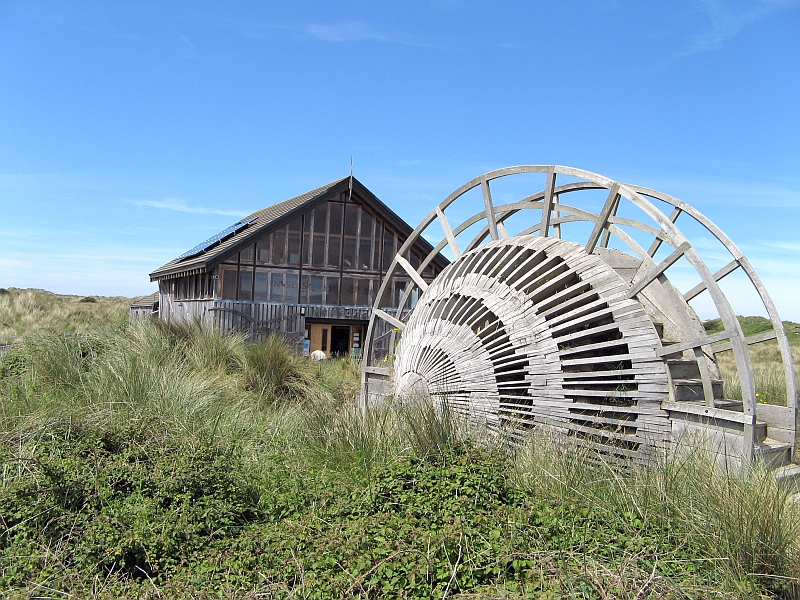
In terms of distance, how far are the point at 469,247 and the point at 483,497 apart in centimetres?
550

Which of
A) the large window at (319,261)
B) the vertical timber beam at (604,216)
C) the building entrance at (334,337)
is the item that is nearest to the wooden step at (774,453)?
the vertical timber beam at (604,216)

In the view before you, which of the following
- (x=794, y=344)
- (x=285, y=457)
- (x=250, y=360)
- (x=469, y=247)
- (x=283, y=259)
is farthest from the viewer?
(x=794, y=344)

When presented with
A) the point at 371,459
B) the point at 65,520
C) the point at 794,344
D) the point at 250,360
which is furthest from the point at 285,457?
the point at 794,344

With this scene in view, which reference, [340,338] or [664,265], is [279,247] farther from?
[664,265]

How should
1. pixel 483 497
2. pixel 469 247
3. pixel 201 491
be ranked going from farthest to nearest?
pixel 469 247 < pixel 201 491 < pixel 483 497

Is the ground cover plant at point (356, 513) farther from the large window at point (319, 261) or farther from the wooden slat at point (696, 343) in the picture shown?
the large window at point (319, 261)

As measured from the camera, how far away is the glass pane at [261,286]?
2264 cm

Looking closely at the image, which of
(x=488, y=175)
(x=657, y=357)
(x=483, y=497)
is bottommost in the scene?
(x=483, y=497)

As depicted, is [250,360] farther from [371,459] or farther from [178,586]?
[178,586]

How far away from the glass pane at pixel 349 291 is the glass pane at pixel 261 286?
8.87ft

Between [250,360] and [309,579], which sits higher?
[250,360]

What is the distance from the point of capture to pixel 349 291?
2395 cm

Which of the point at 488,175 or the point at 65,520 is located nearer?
the point at 65,520

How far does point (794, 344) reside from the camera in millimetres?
33250
